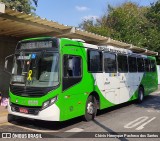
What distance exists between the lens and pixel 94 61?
1012cm

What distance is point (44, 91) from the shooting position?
7852 millimetres

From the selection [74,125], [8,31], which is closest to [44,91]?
[74,125]

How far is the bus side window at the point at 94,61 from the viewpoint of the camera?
978 centimetres

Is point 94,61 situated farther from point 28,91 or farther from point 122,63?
point 28,91

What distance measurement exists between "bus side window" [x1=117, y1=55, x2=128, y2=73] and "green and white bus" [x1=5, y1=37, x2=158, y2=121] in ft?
5.03

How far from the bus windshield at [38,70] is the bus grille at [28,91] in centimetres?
13

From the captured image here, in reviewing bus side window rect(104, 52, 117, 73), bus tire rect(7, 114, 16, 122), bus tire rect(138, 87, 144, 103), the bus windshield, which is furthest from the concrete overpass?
bus tire rect(138, 87, 144, 103)

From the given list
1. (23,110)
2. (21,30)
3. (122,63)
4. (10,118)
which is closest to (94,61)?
(122,63)

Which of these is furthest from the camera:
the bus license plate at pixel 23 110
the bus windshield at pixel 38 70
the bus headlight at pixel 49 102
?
the bus license plate at pixel 23 110

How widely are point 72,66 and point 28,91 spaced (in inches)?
63.4

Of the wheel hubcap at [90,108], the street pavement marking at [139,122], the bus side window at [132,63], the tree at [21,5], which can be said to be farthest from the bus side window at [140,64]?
the tree at [21,5]

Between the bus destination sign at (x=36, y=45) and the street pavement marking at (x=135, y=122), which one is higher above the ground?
the bus destination sign at (x=36, y=45)

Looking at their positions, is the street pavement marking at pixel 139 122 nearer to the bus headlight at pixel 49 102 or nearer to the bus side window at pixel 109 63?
the bus side window at pixel 109 63

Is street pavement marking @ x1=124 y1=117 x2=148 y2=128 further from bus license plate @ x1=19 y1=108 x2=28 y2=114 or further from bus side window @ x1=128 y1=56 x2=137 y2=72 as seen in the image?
bus side window @ x1=128 y1=56 x2=137 y2=72
